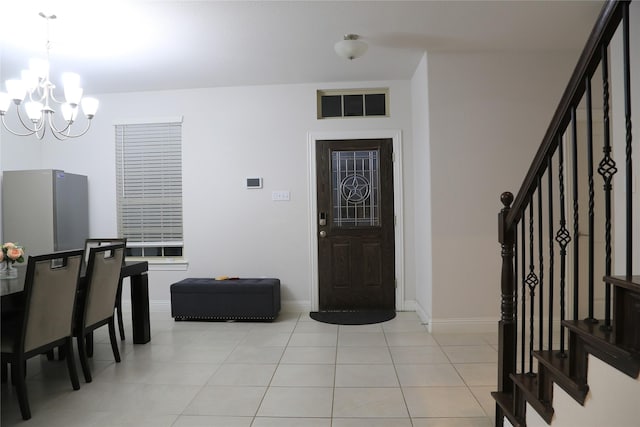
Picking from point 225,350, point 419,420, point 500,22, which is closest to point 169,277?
point 225,350

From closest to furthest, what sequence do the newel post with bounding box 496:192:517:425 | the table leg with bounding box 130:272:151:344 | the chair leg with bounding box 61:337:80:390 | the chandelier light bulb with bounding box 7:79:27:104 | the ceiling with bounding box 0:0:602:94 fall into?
the newel post with bounding box 496:192:517:425 → the chair leg with bounding box 61:337:80:390 → the chandelier light bulb with bounding box 7:79:27:104 → the ceiling with bounding box 0:0:602:94 → the table leg with bounding box 130:272:151:344

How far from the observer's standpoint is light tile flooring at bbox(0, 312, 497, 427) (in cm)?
220

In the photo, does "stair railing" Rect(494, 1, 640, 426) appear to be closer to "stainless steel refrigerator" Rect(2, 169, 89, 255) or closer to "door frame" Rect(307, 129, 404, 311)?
"door frame" Rect(307, 129, 404, 311)

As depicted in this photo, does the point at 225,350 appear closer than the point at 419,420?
No

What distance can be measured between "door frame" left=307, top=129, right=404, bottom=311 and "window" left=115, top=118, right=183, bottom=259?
5.15 ft

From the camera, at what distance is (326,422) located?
2.14 m

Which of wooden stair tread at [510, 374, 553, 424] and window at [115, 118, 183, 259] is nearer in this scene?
wooden stair tread at [510, 374, 553, 424]

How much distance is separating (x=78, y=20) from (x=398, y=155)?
3.18 m

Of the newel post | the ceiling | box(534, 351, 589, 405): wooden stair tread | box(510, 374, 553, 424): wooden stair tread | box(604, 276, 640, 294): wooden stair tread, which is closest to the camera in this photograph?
box(604, 276, 640, 294): wooden stair tread

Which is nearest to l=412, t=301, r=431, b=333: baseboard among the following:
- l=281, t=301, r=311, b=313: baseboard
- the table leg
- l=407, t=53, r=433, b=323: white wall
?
l=407, t=53, r=433, b=323: white wall

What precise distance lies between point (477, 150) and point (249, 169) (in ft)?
8.06

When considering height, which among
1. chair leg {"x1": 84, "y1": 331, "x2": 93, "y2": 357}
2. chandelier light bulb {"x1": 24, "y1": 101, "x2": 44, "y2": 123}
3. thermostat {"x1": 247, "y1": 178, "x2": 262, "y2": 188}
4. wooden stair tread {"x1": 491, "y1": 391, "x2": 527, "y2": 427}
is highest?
chandelier light bulb {"x1": 24, "y1": 101, "x2": 44, "y2": 123}

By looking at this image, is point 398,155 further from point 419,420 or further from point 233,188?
point 419,420

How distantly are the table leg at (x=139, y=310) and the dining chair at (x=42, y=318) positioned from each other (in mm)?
942
